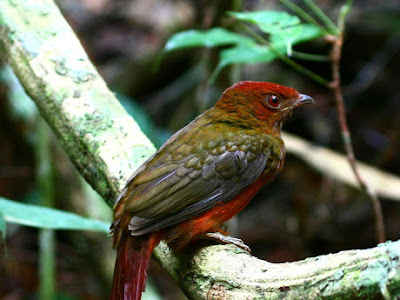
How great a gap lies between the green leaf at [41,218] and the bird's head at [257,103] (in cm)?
85

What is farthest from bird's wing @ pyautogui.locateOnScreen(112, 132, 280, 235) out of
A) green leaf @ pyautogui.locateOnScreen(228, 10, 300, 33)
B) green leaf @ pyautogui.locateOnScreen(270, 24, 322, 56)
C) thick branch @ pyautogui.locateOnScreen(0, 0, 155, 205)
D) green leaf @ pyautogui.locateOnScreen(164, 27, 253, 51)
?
green leaf @ pyautogui.locateOnScreen(164, 27, 253, 51)

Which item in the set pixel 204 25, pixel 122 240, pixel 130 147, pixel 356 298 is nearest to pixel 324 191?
pixel 204 25

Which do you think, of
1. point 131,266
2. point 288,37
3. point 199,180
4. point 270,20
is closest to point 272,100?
point 288,37

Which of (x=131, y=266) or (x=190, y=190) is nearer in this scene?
(x=131, y=266)

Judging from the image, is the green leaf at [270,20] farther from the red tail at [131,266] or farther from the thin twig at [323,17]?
the red tail at [131,266]

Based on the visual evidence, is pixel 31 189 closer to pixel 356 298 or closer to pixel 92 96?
pixel 92 96

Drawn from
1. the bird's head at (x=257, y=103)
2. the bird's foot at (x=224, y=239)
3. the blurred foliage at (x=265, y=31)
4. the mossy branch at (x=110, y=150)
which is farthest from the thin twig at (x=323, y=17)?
the bird's foot at (x=224, y=239)

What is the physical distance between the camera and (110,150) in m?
2.70

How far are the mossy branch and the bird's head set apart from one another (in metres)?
0.45

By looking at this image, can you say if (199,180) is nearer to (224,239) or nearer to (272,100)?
(224,239)

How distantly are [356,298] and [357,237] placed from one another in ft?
13.0

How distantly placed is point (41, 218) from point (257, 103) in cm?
116

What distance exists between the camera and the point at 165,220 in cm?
230

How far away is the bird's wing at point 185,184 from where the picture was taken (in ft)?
7.57
